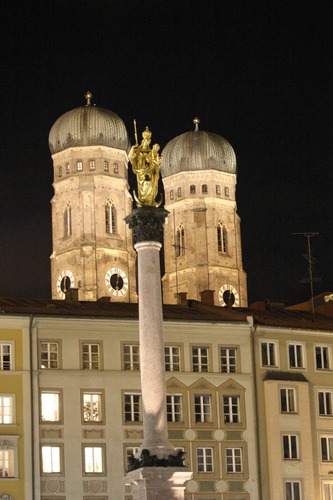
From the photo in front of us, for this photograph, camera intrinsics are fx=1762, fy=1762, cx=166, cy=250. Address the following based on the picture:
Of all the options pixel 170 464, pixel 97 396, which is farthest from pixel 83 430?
pixel 170 464

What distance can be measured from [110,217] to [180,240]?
929 centimetres

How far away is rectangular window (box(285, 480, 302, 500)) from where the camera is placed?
90.6 m

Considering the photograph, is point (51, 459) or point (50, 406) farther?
point (50, 406)

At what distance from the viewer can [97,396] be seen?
88375mm

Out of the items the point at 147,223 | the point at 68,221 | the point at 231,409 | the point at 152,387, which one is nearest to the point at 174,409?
the point at 231,409

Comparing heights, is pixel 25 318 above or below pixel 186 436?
above

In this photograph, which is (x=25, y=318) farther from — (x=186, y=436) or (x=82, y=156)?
(x=82, y=156)

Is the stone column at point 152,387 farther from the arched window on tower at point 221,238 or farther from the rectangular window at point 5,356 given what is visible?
the arched window on tower at point 221,238

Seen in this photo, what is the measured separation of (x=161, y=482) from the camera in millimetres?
61375

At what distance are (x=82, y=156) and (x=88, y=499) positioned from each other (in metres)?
73.2

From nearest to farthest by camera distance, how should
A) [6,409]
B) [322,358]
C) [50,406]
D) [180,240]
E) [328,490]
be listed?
[6,409], [50,406], [328,490], [322,358], [180,240]

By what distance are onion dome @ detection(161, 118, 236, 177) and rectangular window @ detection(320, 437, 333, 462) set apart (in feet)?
236

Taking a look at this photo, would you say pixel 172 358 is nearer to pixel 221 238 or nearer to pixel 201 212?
pixel 221 238

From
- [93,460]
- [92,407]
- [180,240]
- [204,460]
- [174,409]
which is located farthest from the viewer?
[180,240]
